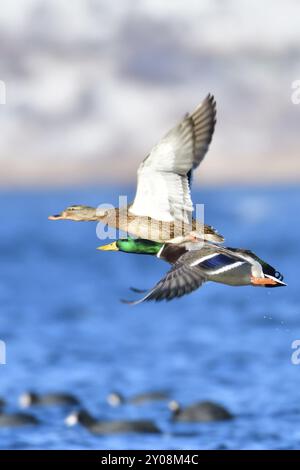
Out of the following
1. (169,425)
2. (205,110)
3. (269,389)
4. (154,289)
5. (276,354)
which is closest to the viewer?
(154,289)

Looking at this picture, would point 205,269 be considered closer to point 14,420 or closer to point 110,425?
point 110,425

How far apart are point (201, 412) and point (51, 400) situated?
29.4 feet

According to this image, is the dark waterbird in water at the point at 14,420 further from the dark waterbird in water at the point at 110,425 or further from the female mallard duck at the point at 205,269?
the female mallard duck at the point at 205,269

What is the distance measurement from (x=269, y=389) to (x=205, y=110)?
98.4 m

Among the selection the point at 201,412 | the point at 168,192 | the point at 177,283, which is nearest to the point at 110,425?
the point at 201,412

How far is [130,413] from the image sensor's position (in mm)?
79562

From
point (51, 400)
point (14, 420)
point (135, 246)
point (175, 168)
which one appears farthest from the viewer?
point (51, 400)

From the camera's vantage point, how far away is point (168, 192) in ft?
21.1

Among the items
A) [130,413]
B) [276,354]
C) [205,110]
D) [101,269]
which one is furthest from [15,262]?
[205,110]

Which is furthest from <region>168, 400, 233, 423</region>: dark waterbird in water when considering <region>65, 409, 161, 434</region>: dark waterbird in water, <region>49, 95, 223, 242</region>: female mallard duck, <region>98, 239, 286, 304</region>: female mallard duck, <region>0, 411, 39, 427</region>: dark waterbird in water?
<region>98, 239, 286, 304</region>: female mallard duck

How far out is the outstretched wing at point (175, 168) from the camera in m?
6.29

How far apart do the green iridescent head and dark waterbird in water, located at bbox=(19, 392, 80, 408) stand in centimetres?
6541

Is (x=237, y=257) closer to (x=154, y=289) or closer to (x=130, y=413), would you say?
(x=154, y=289)

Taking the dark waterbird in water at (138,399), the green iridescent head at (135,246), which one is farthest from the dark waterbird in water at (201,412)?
the green iridescent head at (135,246)
